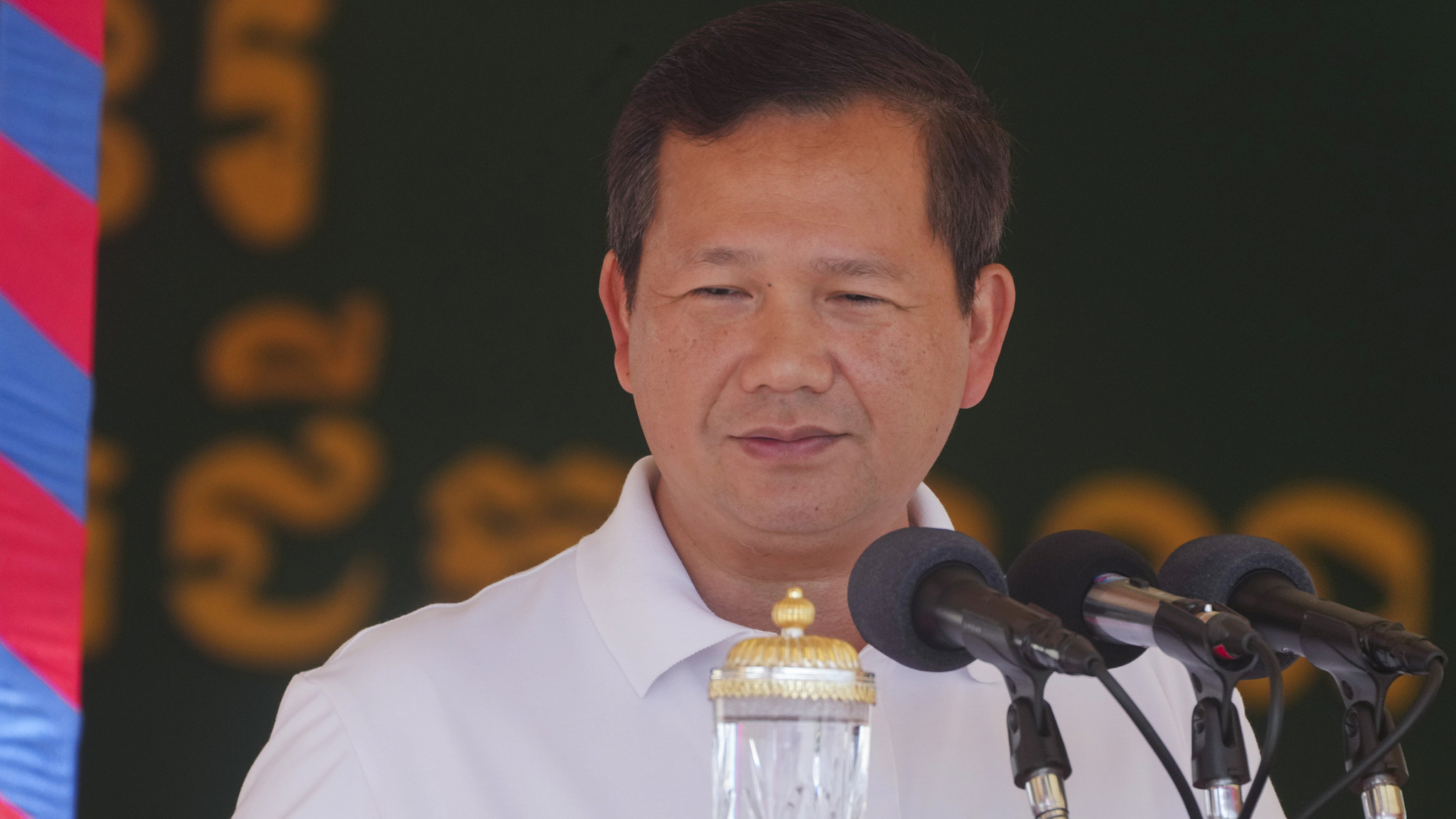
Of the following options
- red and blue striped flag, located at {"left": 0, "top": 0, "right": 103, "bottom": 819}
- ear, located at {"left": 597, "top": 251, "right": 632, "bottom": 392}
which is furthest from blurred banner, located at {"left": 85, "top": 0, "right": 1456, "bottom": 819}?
ear, located at {"left": 597, "top": 251, "right": 632, "bottom": 392}

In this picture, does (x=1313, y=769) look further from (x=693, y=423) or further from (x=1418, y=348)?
(x=693, y=423)

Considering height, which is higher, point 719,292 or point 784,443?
point 719,292

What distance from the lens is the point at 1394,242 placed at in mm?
2545

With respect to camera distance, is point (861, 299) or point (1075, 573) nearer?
point (1075, 573)

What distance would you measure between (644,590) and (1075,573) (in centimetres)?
57

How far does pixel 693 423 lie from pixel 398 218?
1.26 m

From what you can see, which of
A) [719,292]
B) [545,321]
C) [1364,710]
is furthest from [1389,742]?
[545,321]

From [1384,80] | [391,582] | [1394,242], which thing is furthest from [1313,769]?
[391,582]

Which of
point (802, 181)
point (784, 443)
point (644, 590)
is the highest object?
point (802, 181)

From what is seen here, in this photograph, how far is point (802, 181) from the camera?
1259mm

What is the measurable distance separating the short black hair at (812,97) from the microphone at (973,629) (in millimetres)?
612

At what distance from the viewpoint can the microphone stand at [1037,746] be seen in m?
0.66

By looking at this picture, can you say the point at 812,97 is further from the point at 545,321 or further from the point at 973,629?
the point at 545,321

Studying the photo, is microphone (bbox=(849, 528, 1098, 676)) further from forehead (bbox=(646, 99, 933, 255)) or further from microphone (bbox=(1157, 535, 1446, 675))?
forehead (bbox=(646, 99, 933, 255))
